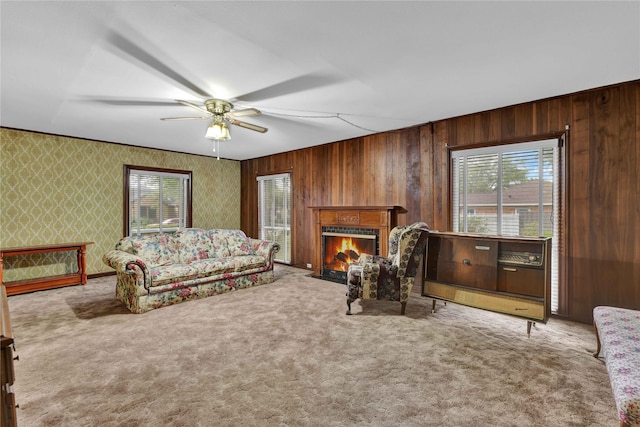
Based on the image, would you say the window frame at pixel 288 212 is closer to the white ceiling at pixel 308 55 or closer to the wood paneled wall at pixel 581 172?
the wood paneled wall at pixel 581 172

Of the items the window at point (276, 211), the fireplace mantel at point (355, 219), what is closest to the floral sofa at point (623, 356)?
the fireplace mantel at point (355, 219)

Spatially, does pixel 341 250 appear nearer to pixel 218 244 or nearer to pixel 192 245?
pixel 218 244

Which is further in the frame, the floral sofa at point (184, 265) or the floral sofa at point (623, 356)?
the floral sofa at point (184, 265)

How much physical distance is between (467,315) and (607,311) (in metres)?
1.29

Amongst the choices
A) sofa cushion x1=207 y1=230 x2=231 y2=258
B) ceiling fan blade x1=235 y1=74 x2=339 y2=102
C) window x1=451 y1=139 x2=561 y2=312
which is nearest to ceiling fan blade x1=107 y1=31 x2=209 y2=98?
ceiling fan blade x1=235 y1=74 x2=339 y2=102

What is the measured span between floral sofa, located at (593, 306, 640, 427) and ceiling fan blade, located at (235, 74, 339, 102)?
2754 millimetres

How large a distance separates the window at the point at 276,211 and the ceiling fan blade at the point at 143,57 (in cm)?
354

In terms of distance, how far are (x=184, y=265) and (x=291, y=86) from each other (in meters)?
2.75

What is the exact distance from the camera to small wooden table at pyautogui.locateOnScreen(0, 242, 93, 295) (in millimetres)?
4082

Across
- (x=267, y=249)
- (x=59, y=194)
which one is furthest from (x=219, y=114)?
(x=59, y=194)

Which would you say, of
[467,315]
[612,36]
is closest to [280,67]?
[612,36]

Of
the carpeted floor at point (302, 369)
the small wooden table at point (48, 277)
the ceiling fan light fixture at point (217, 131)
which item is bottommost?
the carpeted floor at point (302, 369)

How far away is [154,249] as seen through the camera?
414 centimetres

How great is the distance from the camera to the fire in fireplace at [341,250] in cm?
483
